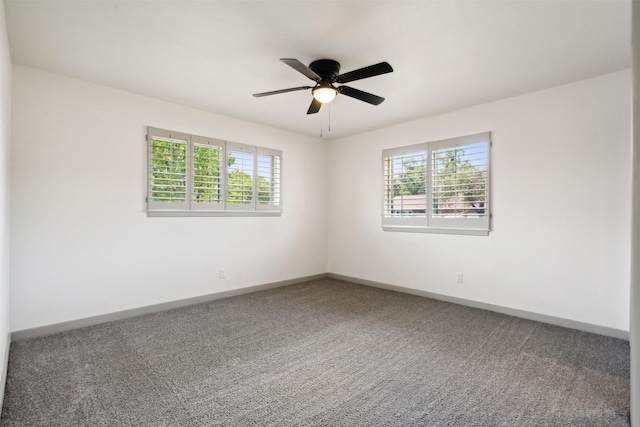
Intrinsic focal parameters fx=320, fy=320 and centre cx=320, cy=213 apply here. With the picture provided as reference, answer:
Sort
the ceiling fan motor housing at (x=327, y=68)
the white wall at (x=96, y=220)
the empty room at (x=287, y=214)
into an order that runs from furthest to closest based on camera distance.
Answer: the white wall at (x=96, y=220) < the ceiling fan motor housing at (x=327, y=68) < the empty room at (x=287, y=214)

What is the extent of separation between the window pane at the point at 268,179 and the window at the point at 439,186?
1.77 m

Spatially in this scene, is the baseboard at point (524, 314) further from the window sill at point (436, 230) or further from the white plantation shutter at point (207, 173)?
the white plantation shutter at point (207, 173)

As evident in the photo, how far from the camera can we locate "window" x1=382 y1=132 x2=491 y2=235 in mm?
4164

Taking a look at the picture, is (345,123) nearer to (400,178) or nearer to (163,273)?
(400,178)

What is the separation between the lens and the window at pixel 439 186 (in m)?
4.16

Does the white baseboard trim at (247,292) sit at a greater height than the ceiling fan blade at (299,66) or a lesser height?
lesser

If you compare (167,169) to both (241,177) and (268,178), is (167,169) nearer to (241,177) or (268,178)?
(241,177)

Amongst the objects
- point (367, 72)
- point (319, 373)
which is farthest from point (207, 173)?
point (319, 373)

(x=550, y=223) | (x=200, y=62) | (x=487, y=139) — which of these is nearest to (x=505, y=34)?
(x=487, y=139)

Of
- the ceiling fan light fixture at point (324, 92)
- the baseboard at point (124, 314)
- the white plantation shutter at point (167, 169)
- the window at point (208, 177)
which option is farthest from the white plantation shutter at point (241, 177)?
the ceiling fan light fixture at point (324, 92)

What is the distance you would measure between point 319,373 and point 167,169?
A: 3074mm

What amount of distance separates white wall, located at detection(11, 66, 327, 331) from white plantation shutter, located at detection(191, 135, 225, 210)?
0.60 ft

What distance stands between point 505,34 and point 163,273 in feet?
14.2

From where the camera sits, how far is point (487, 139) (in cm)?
409
